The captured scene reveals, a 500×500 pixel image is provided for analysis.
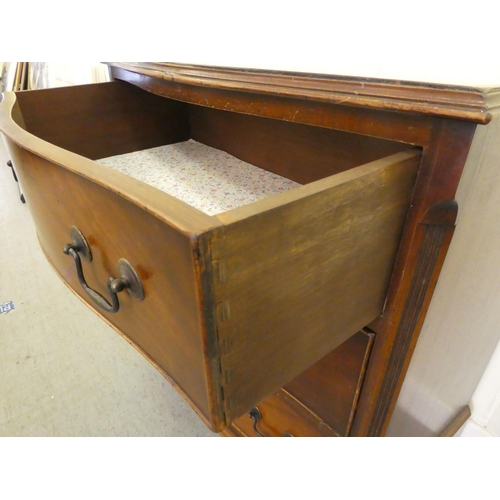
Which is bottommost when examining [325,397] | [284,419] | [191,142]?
[284,419]

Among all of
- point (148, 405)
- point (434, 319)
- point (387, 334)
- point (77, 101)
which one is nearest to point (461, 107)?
point (387, 334)

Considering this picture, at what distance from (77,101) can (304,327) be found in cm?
63

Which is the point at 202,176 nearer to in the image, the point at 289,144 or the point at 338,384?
the point at 289,144

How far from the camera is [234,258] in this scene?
28cm

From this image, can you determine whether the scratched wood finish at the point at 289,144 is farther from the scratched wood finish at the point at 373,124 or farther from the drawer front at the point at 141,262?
the drawer front at the point at 141,262

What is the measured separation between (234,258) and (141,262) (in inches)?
4.2

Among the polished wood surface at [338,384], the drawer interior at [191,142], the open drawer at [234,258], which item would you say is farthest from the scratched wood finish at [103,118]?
the polished wood surface at [338,384]

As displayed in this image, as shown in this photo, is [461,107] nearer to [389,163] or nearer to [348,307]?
[389,163]

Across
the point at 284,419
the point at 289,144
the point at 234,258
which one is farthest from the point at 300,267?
the point at 284,419

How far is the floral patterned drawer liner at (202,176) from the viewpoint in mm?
567

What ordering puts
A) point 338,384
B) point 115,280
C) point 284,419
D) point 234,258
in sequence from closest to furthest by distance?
point 234,258 < point 115,280 < point 338,384 < point 284,419

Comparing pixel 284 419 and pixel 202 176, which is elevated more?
pixel 202 176

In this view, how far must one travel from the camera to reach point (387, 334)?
51 cm

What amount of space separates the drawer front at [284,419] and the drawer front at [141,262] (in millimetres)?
373
